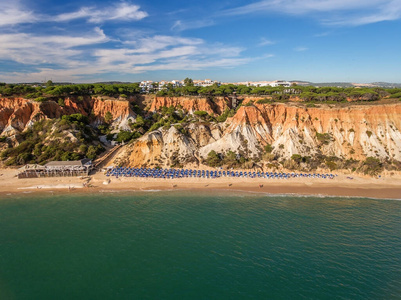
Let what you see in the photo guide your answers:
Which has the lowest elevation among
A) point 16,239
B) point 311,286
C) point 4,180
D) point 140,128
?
point 311,286

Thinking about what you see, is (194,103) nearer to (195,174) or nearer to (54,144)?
(195,174)

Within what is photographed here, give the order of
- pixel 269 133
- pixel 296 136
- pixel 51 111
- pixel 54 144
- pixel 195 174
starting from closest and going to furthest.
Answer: pixel 195 174
pixel 54 144
pixel 296 136
pixel 269 133
pixel 51 111

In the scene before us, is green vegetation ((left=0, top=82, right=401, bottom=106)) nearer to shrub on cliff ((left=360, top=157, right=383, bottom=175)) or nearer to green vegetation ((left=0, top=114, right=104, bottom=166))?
green vegetation ((left=0, top=114, right=104, bottom=166))

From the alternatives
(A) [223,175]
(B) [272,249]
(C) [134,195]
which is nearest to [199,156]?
(A) [223,175]

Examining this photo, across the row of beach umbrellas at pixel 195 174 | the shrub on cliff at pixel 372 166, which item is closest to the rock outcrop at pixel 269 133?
the shrub on cliff at pixel 372 166

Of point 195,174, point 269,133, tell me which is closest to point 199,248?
point 195,174

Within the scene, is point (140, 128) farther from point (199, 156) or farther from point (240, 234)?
point (240, 234)
